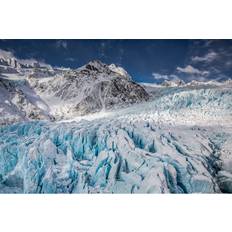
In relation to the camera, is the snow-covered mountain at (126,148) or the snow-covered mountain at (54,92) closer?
the snow-covered mountain at (126,148)

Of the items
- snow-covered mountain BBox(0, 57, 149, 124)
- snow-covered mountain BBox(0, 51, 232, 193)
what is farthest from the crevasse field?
snow-covered mountain BBox(0, 57, 149, 124)

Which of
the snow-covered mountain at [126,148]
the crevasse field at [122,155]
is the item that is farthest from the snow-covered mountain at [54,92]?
the crevasse field at [122,155]

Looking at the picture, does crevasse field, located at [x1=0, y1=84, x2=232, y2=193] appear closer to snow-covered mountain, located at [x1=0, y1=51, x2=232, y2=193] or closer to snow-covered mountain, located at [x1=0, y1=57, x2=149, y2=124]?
snow-covered mountain, located at [x1=0, y1=51, x2=232, y2=193]

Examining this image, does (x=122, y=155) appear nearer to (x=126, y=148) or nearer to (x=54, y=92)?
(x=126, y=148)

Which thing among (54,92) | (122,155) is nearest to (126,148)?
(122,155)

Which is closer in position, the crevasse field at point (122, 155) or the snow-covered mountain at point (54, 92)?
the crevasse field at point (122, 155)

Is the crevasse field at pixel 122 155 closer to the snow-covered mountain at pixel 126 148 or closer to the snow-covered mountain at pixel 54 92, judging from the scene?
the snow-covered mountain at pixel 126 148
